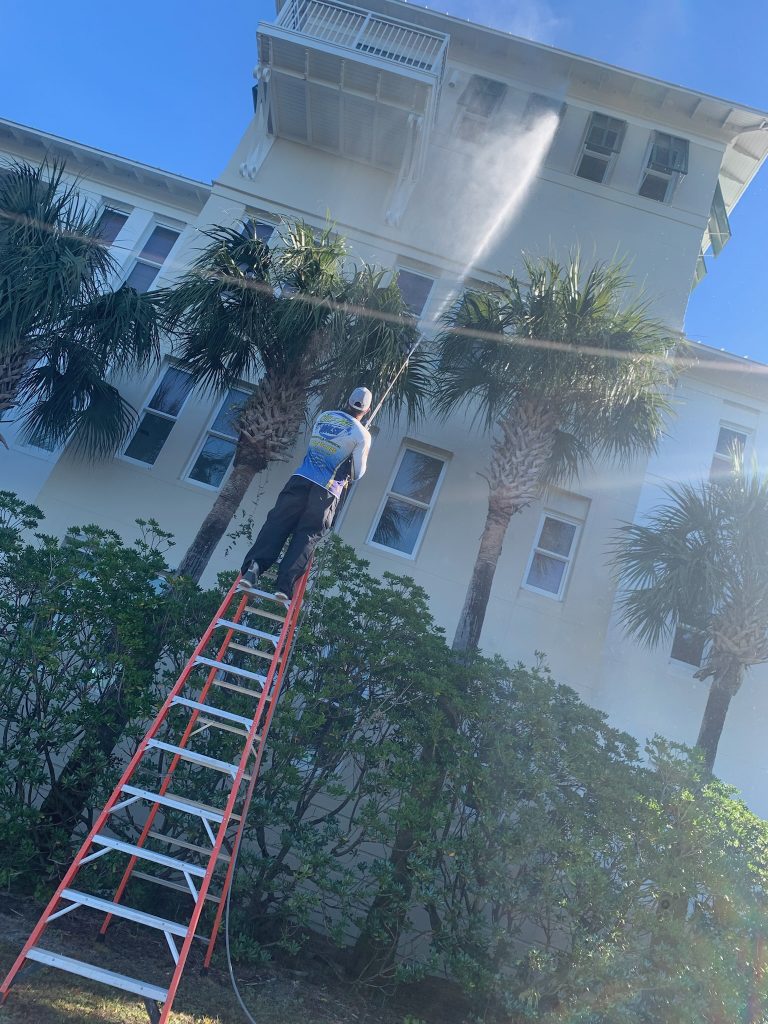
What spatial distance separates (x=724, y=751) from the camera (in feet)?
35.9

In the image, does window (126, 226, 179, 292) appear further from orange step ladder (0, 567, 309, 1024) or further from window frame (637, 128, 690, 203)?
orange step ladder (0, 567, 309, 1024)

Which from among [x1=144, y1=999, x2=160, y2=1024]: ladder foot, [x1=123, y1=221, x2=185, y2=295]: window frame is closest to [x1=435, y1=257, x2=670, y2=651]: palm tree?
[x1=144, y1=999, x2=160, y2=1024]: ladder foot

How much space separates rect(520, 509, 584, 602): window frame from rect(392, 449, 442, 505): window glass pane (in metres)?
1.86

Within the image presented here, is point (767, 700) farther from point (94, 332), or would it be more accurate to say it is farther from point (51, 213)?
point (51, 213)

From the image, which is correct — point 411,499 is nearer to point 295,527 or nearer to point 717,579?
point 717,579

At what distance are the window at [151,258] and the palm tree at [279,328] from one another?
422 cm

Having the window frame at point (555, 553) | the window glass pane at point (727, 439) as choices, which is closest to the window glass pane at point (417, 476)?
the window frame at point (555, 553)

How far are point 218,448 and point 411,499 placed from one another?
10.7 feet

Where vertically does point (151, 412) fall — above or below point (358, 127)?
below

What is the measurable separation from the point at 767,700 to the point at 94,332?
1139cm

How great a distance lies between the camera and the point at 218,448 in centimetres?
1201

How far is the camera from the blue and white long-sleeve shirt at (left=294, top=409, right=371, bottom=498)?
6.00 meters

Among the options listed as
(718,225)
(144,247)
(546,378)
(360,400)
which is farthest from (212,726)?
(718,225)

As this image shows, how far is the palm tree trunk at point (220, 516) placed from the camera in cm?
913
